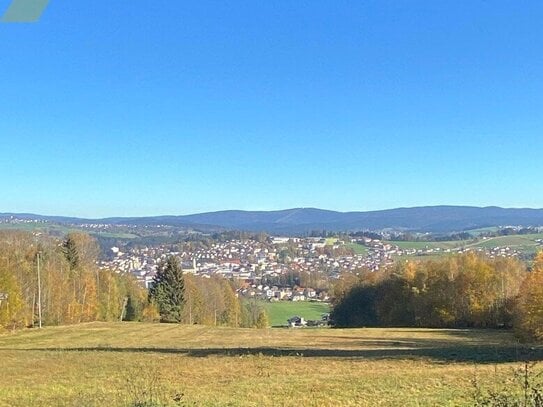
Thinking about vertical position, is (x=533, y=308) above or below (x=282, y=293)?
above

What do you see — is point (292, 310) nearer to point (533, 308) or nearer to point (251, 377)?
point (533, 308)

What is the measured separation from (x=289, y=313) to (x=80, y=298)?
162ft

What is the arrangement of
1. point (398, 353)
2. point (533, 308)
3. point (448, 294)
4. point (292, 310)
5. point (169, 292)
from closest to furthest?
point (398, 353) → point (533, 308) → point (448, 294) → point (169, 292) → point (292, 310)

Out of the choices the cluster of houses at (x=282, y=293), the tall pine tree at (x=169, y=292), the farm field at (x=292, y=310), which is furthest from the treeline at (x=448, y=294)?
the cluster of houses at (x=282, y=293)

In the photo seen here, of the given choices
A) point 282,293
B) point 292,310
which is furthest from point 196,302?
point 282,293

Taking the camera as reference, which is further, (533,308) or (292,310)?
(292,310)

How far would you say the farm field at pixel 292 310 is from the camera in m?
100

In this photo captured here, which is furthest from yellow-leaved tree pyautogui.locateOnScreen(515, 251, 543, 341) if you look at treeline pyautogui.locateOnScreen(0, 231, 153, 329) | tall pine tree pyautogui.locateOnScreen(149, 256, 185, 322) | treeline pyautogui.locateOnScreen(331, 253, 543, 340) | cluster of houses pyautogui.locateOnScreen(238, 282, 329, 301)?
cluster of houses pyautogui.locateOnScreen(238, 282, 329, 301)

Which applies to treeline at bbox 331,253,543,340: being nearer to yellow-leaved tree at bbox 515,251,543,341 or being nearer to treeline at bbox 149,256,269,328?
yellow-leaved tree at bbox 515,251,543,341

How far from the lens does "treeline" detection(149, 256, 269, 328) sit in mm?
73875

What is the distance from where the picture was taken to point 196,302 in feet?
276

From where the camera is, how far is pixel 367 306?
3051 inches

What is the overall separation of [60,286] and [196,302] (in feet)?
88.1

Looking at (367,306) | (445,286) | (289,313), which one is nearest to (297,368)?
(445,286)
